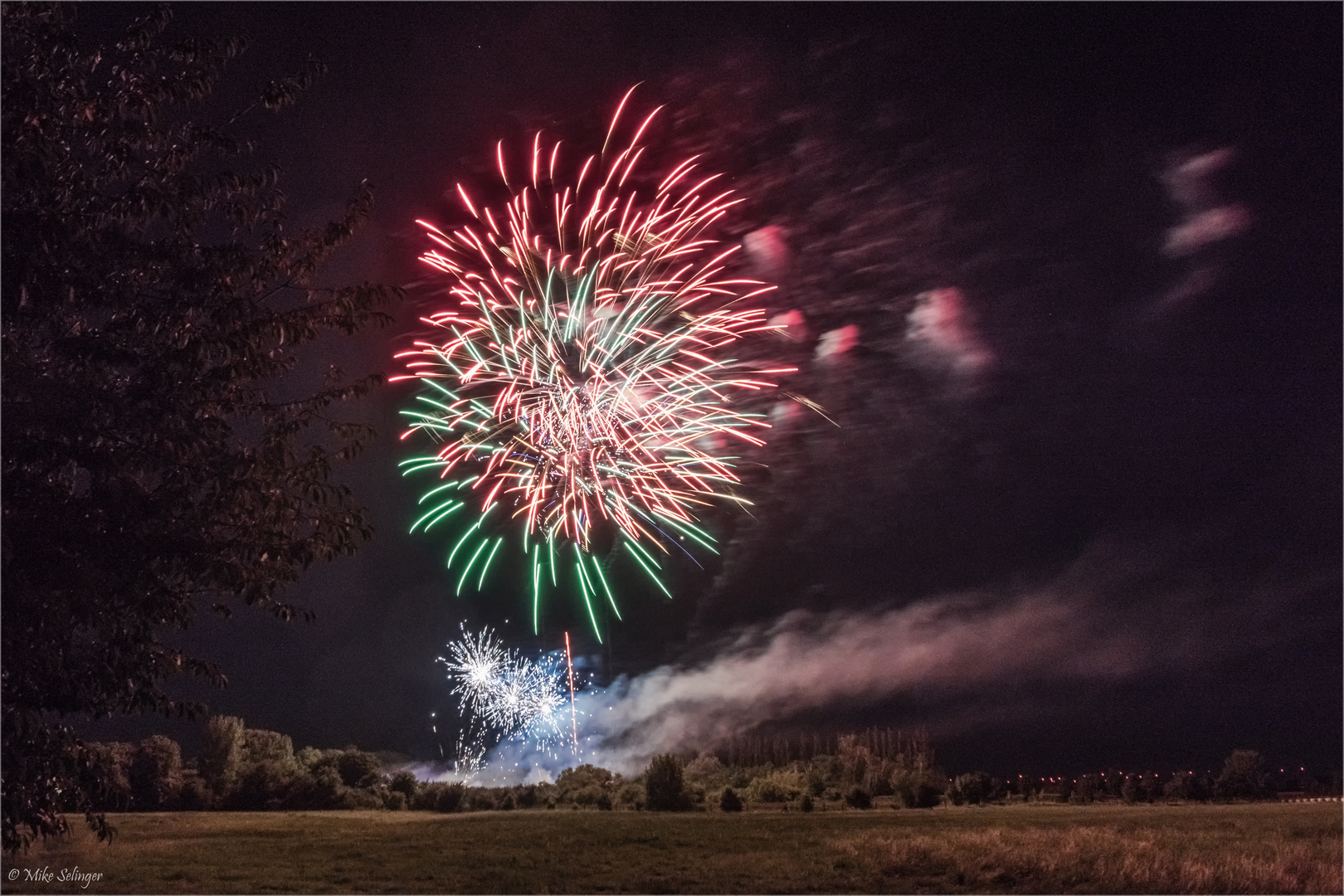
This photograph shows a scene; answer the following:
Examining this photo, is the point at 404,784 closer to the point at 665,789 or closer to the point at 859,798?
the point at 665,789

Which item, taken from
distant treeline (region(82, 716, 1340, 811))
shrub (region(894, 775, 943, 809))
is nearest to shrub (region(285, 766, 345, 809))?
distant treeline (region(82, 716, 1340, 811))

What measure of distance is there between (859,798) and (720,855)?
4546mm

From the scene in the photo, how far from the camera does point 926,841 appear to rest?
1606 cm

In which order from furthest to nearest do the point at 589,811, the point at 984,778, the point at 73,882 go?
1. the point at 984,778
2. the point at 589,811
3. the point at 73,882

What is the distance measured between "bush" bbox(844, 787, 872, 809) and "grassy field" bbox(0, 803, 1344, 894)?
141cm

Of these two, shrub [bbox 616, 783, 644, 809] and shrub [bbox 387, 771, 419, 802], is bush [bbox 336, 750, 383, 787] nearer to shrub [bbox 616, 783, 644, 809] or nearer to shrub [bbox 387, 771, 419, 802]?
shrub [bbox 387, 771, 419, 802]

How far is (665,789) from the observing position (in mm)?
19078

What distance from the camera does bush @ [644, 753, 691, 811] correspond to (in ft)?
62.3

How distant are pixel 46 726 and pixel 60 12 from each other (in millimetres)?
6174

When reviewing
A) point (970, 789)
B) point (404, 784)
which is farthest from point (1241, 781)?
point (404, 784)

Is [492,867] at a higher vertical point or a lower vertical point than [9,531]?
lower

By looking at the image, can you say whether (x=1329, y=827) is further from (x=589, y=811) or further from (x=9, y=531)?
(x=9, y=531)

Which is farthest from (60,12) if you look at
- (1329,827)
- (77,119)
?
(1329,827)

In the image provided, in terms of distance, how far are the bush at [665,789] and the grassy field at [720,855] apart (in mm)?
1277
